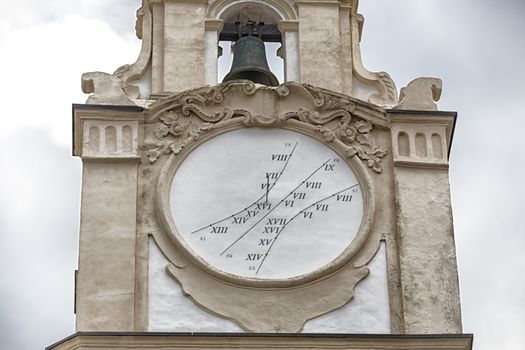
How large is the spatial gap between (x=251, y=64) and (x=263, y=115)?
4.84 feet

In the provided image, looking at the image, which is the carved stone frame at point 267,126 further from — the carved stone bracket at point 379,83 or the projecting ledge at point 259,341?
the carved stone bracket at point 379,83

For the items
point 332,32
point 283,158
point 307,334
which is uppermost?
point 332,32

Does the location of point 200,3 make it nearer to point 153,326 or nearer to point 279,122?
point 279,122

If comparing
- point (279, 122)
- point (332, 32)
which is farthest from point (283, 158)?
point (332, 32)

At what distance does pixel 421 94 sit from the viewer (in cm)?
2444

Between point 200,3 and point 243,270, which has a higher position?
point 200,3

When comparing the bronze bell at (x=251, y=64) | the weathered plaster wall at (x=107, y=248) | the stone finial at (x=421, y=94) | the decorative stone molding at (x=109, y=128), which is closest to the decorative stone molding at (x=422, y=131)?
the stone finial at (x=421, y=94)

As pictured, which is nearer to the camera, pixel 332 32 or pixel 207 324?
pixel 207 324

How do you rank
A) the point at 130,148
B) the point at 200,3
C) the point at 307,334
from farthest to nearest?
the point at 200,3
the point at 130,148
the point at 307,334

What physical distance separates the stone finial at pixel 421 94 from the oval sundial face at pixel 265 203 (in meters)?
1.14

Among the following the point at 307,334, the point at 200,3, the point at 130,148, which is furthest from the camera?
the point at 200,3

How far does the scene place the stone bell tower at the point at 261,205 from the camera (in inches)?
893

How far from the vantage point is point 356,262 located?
2320cm

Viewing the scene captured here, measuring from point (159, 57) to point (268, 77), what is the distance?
1397 mm
